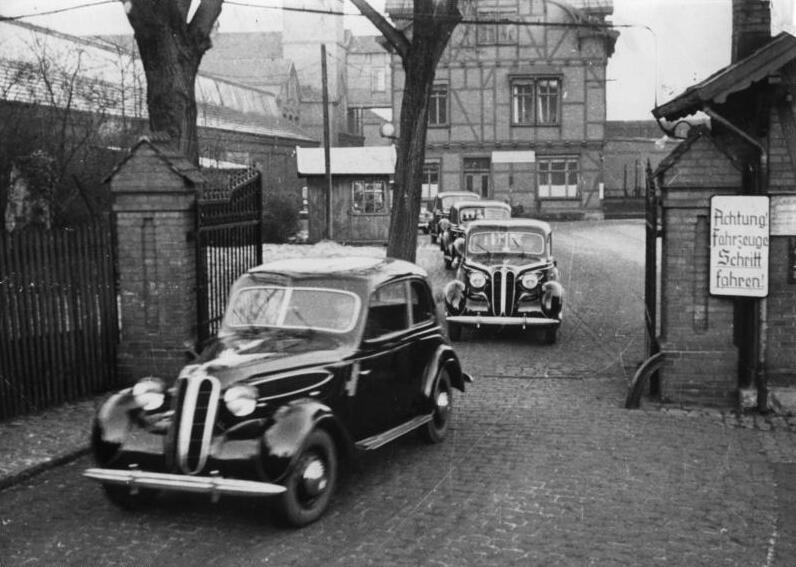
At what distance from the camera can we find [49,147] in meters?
15.7

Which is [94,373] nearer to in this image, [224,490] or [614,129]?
[224,490]

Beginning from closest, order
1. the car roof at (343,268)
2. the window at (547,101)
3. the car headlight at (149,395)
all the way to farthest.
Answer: the car headlight at (149,395) → the car roof at (343,268) → the window at (547,101)

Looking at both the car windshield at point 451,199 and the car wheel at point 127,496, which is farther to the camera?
the car windshield at point 451,199

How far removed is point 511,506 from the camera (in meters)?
6.25

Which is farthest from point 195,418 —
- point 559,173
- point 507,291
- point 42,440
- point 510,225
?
point 559,173

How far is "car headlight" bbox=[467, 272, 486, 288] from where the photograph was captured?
13.6m

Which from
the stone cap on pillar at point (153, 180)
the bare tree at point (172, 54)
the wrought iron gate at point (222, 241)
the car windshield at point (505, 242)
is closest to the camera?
the stone cap on pillar at point (153, 180)

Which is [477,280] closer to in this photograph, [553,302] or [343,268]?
[553,302]

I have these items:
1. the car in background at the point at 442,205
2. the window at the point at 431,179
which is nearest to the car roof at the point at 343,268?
the car in background at the point at 442,205

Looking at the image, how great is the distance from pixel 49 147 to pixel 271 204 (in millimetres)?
16084

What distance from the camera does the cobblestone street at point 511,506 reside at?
5.39 m

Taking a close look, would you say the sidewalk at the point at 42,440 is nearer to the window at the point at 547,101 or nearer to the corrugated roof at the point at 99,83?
the corrugated roof at the point at 99,83

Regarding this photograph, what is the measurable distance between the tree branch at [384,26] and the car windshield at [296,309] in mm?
8050

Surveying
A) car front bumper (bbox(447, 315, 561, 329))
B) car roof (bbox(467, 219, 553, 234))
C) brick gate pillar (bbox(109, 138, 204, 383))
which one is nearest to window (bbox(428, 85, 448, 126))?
car roof (bbox(467, 219, 553, 234))
